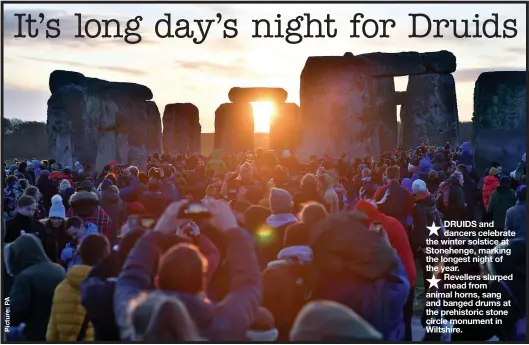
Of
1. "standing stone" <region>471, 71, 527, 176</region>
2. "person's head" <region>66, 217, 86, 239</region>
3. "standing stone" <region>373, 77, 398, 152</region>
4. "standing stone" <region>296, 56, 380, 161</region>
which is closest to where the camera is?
"person's head" <region>66, 217, 86, 239</region>

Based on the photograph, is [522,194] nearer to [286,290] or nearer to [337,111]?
[286,290]

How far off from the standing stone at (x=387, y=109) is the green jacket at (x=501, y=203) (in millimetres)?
23915

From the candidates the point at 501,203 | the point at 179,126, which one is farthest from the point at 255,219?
the point at 179,126

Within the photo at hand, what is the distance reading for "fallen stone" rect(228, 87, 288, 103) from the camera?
118ft

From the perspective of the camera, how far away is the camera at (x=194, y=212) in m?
5.31

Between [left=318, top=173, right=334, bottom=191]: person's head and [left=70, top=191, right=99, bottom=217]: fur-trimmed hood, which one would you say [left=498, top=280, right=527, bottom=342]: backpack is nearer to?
[left=318, top=173, right=334, bottom=191]: person's head

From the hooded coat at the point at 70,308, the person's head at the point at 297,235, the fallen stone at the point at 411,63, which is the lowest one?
the hooded coat at the point at 70,308

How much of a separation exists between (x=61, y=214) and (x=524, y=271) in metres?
4.37

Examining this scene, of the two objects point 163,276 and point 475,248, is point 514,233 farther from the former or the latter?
point 163,276

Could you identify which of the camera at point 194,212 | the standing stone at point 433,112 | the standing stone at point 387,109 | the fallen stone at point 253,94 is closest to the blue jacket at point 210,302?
the camera at point 194,212

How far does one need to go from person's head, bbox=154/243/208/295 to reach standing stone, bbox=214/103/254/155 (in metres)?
31.2

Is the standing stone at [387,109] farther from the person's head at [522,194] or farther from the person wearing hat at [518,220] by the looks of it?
the person wearing hat at [518,220]

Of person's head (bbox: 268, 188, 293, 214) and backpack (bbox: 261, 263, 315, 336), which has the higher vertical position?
person's head (bbox: 268, 188, 293, 214)

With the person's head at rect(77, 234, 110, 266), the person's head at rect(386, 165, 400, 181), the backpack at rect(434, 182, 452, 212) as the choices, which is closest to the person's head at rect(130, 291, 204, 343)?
the person's head at rect(77, 234, 110, 266)
